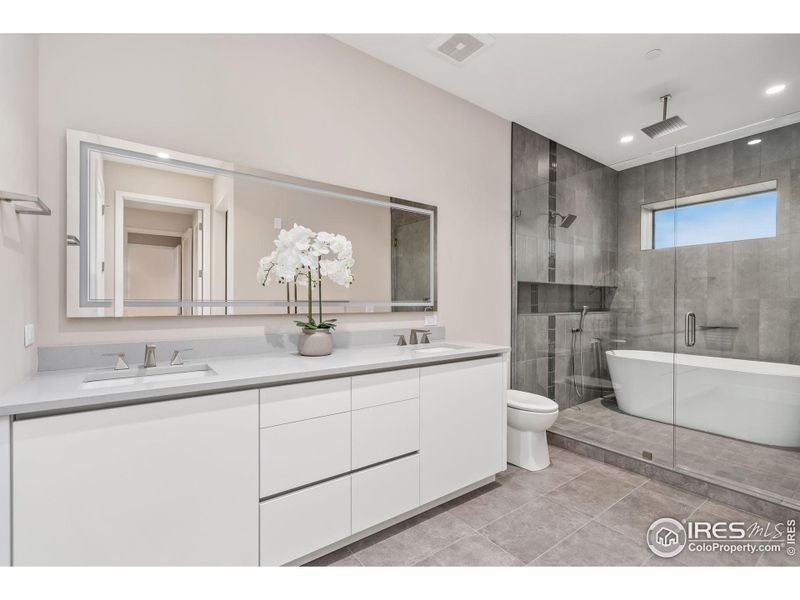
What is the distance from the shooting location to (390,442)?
1.76m

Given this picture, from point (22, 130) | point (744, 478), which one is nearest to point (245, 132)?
point (22, 130)

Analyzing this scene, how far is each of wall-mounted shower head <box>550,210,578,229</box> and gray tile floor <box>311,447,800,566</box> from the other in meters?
1.96

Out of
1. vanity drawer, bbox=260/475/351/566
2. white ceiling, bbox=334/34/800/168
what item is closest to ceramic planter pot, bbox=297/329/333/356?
vanity drawer, bbox=260/475/351/566

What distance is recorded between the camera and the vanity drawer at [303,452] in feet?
4.62

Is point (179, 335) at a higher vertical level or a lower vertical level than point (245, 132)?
lower

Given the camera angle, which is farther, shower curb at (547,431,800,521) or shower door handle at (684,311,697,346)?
shower door handle at (684,311,697,346)

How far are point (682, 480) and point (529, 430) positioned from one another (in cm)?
89

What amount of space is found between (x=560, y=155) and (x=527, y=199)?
27.8 inches

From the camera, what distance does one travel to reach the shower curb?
1955mm

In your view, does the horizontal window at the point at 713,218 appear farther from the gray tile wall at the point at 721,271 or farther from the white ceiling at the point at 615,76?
the white ceiling at the point at 615,76

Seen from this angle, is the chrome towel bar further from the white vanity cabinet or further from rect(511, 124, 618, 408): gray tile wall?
rect(511, 124, 618, 408): gray tile wall

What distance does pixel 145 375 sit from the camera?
148cm

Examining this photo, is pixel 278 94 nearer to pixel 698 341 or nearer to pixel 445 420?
pixel 445 420

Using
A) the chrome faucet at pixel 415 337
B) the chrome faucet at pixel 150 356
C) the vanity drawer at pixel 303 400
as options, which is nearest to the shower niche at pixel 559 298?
the chrome faucet at pixel 415 337
